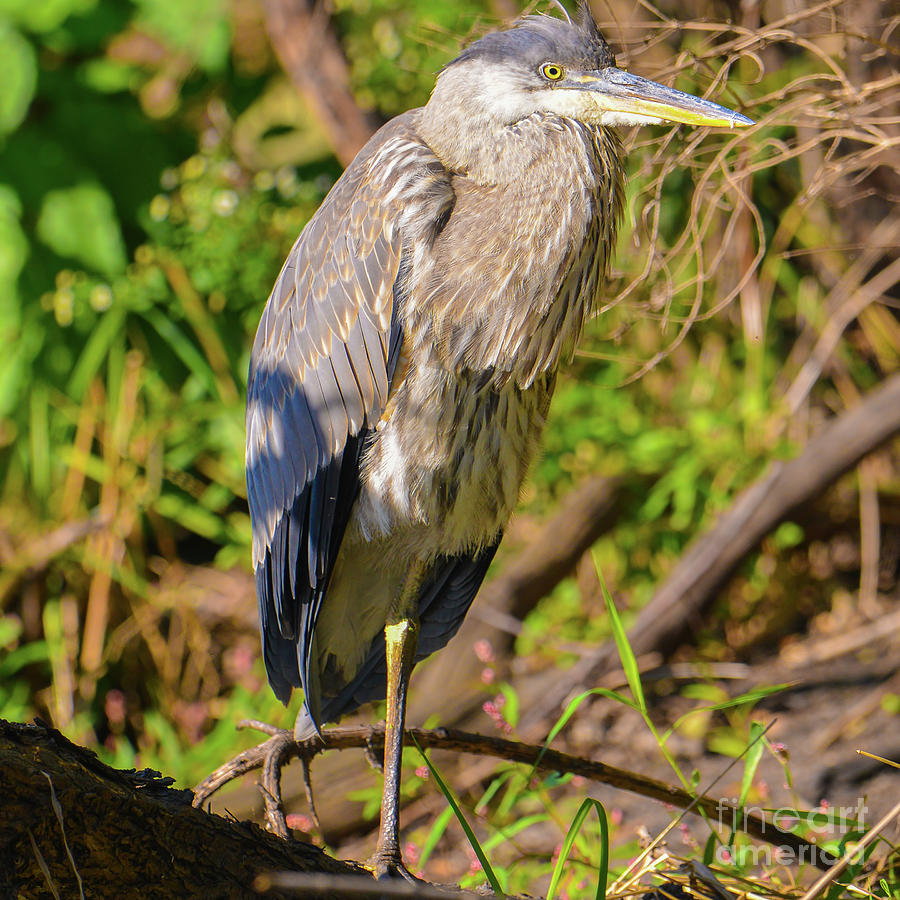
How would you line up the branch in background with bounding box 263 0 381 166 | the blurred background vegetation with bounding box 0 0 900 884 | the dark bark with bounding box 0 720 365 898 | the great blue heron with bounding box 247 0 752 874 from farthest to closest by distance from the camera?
the branch in background with bounding box 263 0 381 166, the blurred background vegetation with bounding box 0 0 900 884, the great blue heron with bounding box 247 0 752 874, the dark bark with bounding box 0 720 365 898

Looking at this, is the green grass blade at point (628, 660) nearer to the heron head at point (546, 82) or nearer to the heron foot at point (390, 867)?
the heron foot at point (390, 867)

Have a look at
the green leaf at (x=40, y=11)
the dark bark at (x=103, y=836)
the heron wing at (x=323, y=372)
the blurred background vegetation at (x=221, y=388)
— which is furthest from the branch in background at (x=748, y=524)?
the green leaf at (x=40, y=11)

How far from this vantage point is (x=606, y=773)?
2.16m

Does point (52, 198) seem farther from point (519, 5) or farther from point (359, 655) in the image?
point (359, 655)

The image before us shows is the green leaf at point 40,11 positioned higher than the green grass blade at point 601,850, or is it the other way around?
the green leaf at point 40,11

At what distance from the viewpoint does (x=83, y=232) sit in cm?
493

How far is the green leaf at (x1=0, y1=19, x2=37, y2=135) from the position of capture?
15.9 feet

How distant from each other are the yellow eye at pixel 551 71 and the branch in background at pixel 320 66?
2499 millimetres

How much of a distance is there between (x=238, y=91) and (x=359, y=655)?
11.9 ft

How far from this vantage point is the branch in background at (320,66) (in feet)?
15.5

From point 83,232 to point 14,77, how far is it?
2.48 feet

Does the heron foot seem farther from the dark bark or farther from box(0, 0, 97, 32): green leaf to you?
box(0, 0, 97, 32): green leaf

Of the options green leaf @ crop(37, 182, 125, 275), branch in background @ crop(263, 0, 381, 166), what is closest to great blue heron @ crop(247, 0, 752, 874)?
branch in background @ crop(263, 0, 381, 166)

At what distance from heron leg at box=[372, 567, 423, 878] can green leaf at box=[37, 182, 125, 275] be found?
2.80 m
